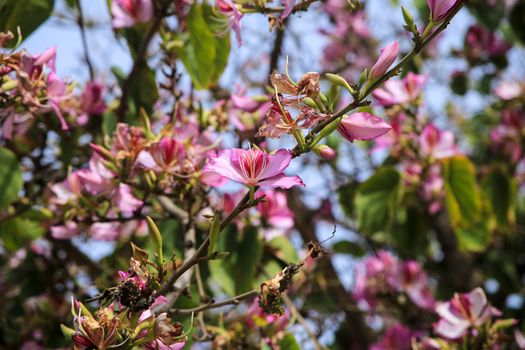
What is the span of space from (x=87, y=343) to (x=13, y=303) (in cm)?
128

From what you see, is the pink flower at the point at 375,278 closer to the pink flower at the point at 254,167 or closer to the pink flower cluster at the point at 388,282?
the pink flower cluster at the point at 388,282

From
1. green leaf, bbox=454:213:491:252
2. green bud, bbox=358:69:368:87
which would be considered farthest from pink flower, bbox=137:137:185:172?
green leaf, bbox=454:213:491:252

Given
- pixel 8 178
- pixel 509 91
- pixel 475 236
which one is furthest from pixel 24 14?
pixel 509 91

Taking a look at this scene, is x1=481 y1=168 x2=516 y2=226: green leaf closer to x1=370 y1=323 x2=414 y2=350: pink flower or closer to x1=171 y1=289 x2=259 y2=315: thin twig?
x1=370 y1=323 x2=414 y2=350: pink flower

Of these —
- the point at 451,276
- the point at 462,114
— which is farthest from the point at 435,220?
the point at 462,114

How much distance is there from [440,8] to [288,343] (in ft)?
2.32

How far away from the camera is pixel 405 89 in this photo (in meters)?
1.77

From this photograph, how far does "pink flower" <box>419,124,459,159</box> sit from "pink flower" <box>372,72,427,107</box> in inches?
4.6

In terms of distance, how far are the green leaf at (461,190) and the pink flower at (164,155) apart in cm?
92

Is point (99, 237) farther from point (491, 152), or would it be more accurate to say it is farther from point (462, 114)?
point (462, 114)

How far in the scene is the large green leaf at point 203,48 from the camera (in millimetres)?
1403

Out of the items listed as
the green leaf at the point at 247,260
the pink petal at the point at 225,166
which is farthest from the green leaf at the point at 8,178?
the pink petal at the point at 225,166

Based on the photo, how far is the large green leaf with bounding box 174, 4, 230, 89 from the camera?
1.40 meters

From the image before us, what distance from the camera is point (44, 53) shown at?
3.81 ft
